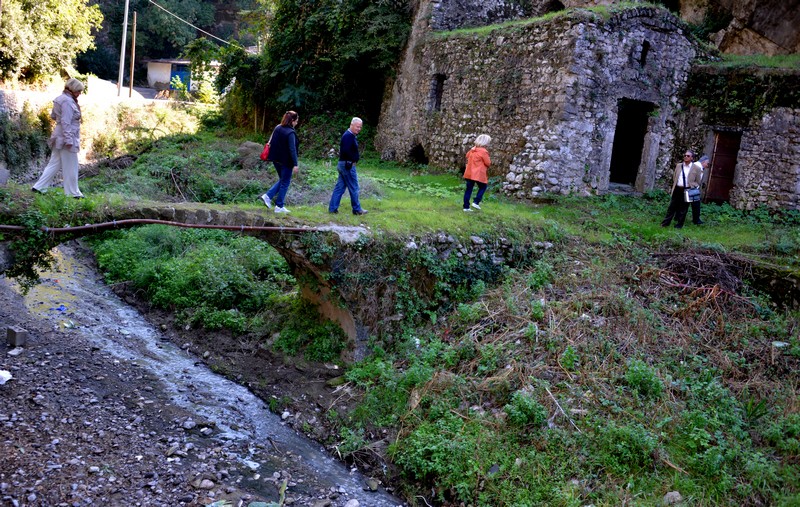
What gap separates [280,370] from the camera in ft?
33.4

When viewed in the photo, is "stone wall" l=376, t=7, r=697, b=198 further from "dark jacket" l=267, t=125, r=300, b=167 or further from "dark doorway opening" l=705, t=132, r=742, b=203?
"dark jacket" l=267, t=125, r=300, b=167

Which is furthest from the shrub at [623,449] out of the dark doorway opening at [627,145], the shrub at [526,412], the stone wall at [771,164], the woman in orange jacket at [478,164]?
the dark doorway opening at [627,145]

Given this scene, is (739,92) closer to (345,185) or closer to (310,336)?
(345,185)

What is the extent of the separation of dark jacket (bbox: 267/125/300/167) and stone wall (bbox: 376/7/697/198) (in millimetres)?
6014

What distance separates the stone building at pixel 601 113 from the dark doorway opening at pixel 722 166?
22 mm

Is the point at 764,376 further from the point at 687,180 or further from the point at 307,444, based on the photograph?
the point at 307,444

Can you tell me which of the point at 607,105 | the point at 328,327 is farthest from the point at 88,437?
the point at 607,105

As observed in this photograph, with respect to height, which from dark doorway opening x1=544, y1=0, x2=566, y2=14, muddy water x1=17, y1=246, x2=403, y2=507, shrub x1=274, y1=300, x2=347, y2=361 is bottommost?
muddy water x1=17, y1=246, x2=403, y2=507

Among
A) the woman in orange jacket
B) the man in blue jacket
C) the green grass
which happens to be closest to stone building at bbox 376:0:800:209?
the green grass

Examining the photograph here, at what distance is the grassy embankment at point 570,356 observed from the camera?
23.8 feet

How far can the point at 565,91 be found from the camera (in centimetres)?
1327

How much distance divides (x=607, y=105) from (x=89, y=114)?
16.4 metres

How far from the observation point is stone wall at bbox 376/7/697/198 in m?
13.4

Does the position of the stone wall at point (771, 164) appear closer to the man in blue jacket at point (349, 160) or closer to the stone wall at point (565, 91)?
the stone wall at point (565, 91)
